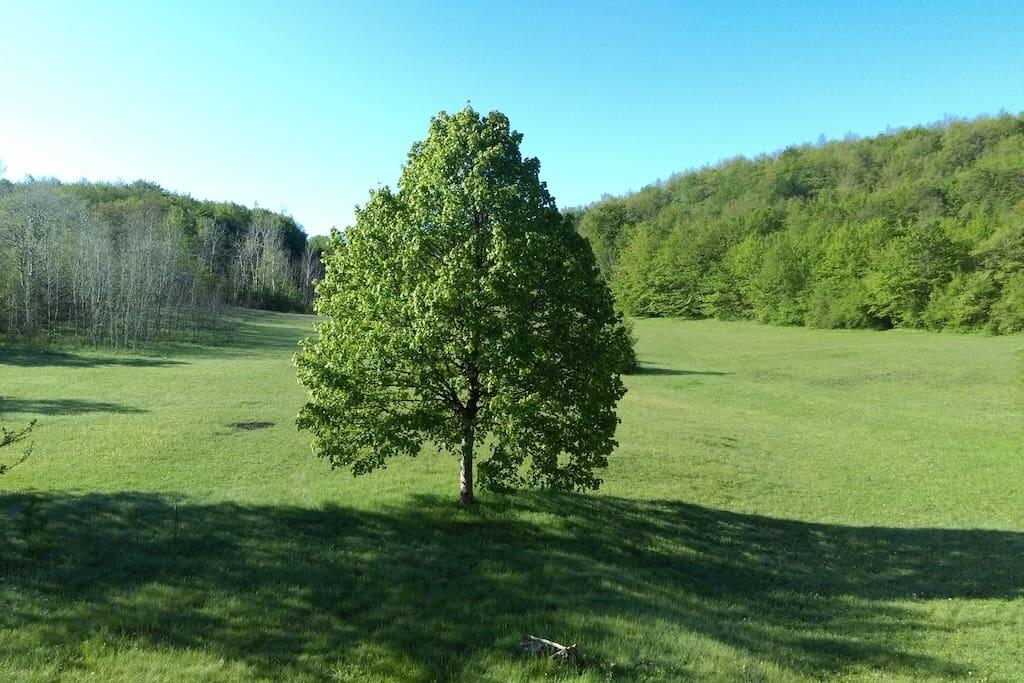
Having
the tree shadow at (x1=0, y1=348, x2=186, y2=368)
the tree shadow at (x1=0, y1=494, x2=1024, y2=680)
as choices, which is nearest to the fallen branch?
the tree shadow at (x1=0, y1=494, x2=1024, y2=680)

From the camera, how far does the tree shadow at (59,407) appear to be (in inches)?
1190


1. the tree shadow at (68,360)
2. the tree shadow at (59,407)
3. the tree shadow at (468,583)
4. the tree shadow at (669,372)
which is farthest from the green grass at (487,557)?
the tree shadow at (669,372)

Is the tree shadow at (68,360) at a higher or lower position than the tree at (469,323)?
lower

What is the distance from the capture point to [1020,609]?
1334cm

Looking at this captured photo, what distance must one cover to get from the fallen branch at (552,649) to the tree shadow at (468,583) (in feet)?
0.69

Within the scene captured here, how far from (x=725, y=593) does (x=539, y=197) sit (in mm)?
11207

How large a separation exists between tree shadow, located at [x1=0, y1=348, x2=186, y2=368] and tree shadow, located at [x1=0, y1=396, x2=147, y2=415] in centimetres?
1731

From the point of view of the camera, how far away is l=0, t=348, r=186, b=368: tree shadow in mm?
48438

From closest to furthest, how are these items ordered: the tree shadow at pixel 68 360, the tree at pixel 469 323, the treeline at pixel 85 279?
the tree at pixel 469 323
the tree shadow at pixel 68 360
the treeline at pixel 85 279

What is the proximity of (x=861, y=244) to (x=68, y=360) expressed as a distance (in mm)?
125306

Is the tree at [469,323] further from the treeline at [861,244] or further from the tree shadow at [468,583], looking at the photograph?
the treeline at [861,244]

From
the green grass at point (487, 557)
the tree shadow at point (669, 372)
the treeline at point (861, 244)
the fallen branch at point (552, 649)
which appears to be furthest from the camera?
the treeline at point (861, 244)

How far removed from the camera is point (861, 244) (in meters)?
118

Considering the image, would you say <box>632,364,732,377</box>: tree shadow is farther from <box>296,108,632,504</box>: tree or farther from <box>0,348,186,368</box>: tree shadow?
<box>296,108,632,504</box>: tree
